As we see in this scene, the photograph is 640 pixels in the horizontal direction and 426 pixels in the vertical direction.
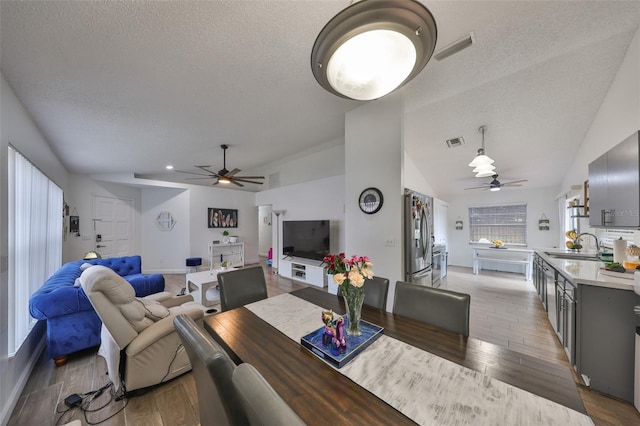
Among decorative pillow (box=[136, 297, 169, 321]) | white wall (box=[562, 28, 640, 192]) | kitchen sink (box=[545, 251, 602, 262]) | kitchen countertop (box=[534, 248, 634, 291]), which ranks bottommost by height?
decorative pillow (box=[136, 297, 169, 321])

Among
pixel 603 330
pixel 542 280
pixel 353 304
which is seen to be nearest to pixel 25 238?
pixel 353 304

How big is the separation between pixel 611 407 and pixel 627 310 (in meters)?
0.74

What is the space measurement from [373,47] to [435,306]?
1.58 meters

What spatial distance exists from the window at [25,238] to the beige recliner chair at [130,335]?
3.04 feet

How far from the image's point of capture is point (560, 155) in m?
4.22

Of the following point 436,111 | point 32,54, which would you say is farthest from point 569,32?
point 32,54

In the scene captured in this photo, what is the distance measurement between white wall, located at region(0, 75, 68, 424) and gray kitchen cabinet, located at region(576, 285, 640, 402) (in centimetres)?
444

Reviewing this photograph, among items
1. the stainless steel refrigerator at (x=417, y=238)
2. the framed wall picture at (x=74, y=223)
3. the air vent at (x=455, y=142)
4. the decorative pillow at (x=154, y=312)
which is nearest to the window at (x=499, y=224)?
the air vent at (x=455, y=142)

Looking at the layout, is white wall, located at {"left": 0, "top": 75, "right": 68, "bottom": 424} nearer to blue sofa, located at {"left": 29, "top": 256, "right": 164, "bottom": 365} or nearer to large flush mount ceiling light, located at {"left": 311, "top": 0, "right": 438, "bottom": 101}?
blue sofa, located at {"left": 29, "top": 256, "right": 164, "bottom": 365}

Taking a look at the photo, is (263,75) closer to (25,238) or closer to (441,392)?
(441,392)

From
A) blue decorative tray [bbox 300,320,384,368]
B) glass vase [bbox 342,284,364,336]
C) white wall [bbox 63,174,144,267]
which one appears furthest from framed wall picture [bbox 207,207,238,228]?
glass vase [bbox 342,284,364,336]

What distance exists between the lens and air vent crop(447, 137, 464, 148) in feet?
13.0

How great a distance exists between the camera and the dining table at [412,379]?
786mm

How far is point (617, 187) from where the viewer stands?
181 centimetres
